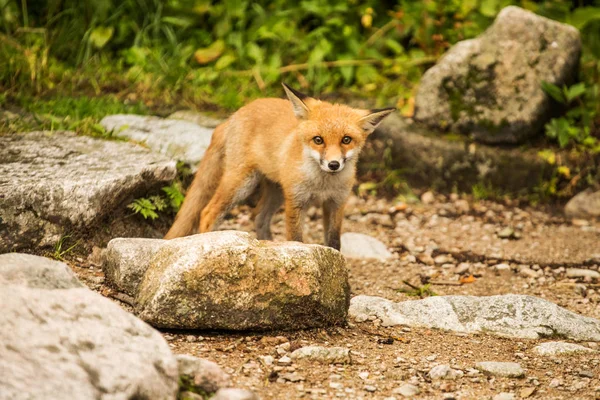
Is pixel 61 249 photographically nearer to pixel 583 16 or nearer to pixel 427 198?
pixel 427 198

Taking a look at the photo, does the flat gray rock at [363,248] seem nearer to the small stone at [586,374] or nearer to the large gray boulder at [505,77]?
the large gray boulder at [505,77]

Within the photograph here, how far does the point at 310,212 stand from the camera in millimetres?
6375

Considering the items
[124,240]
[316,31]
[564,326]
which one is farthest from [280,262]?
[316,31]

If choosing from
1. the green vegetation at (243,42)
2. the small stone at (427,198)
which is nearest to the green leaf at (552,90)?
the green vegetation at (243,42)

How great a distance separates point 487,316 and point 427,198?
267 cm

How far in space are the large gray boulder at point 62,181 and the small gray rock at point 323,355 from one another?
1801 mm

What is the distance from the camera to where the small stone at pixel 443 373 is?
320cm

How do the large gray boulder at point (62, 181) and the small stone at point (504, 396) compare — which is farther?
the large gray boulder at point (62, 181)

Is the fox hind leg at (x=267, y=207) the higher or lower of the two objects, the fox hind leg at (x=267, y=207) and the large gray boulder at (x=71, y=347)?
the lower

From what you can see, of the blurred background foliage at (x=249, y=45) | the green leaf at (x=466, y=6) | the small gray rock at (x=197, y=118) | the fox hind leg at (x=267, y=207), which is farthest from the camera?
the green leaf at (x=466, y=6)

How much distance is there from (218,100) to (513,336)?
13.4 ft

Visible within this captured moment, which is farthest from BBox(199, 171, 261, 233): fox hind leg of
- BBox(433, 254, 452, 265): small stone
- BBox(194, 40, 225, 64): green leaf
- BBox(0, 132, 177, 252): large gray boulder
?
BBox(194, 40, 225, 64): green leaf

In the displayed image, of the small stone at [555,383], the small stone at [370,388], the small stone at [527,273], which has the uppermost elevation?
the small stone at [370,388]

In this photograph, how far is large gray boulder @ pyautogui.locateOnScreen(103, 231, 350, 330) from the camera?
3248mm
